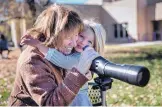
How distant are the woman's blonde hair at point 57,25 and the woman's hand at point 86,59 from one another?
3.5 inches

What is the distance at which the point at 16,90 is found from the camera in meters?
1.55

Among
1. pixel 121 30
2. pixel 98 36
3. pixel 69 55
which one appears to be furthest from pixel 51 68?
pixel 121 30

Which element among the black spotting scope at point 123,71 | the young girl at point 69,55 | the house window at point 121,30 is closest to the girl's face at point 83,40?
the young girl at point 69,55

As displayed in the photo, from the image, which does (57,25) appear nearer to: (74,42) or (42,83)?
(74,42)

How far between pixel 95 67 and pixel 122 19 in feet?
86.9

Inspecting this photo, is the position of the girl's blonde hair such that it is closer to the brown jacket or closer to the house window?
the brown jacket

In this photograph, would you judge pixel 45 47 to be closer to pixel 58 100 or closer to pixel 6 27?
pixel 58 100

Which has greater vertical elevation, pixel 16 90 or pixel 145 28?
pixel 16 90

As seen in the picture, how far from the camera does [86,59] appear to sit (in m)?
1.40

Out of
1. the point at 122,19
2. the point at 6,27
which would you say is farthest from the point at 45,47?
the point at 6,27

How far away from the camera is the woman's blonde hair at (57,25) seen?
1419 mm

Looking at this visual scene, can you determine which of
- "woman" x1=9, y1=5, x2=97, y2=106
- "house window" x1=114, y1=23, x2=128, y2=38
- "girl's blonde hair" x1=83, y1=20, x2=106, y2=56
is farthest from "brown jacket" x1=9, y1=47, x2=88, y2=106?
"house window" x1=114, y1=23, x2=128, y2=38

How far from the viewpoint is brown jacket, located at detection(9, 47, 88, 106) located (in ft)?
4.55

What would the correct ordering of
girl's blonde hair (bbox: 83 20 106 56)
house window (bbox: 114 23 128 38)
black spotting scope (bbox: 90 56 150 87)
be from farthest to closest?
house window (bbox: 114 23 128 38) → girl's blonde hair (bbox: 83 20 106 56) → black spotting scope (bbox: 90 56 150 87)
